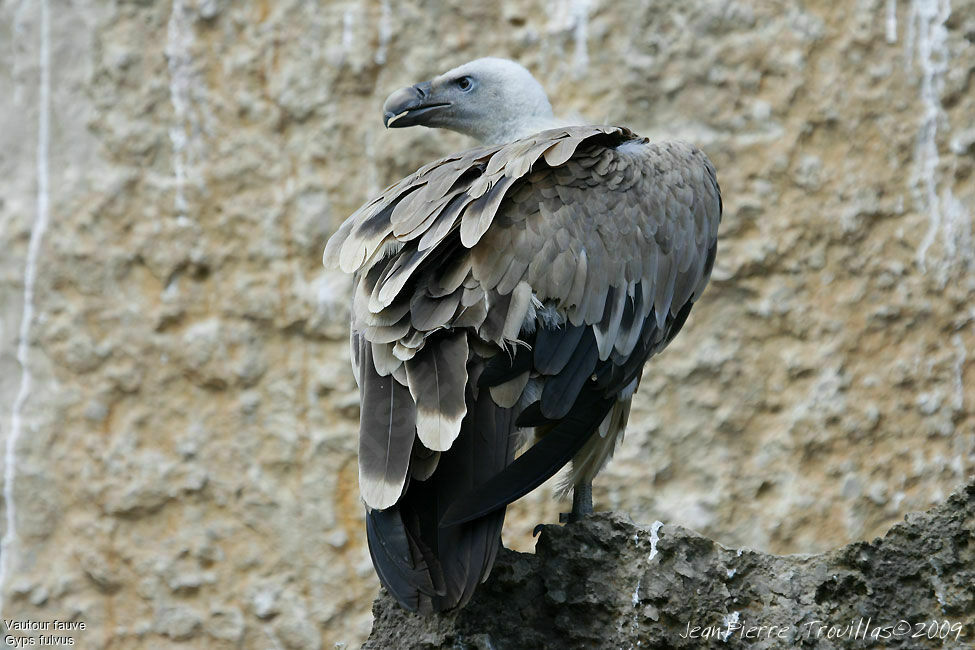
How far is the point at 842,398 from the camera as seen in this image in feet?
16.9

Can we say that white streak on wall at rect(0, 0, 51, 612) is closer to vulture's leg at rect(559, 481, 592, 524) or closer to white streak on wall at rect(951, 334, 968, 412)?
vulture's leg at rect(559, 481, 592, 524)

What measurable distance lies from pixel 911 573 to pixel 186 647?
12.3 ft

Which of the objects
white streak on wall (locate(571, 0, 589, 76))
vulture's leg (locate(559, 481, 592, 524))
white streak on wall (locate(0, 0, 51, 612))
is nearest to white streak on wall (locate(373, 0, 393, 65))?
white streak on wall (locate(571, 0, 589, 76))

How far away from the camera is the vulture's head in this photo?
381cm

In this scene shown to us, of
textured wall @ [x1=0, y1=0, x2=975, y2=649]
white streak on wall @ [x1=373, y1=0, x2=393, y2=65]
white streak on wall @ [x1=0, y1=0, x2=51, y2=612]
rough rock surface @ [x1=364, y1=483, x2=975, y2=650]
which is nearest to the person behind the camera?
rough rock surface @ [x1=364, y1=483, x2=975, y2=650]

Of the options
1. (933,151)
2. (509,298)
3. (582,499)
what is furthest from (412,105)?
(933,151)

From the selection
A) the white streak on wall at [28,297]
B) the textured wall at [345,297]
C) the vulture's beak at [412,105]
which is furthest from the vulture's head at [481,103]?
the white streak on wall at [28,297]

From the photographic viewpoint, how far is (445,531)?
2.46 meters

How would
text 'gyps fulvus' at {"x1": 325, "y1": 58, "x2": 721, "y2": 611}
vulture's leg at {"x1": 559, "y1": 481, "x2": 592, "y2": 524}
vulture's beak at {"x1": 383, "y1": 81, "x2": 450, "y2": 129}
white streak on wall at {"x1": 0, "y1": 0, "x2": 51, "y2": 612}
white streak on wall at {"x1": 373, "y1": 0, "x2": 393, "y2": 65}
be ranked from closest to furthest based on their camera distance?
text 'gyps fulvus' at {"x1": 325, "y1": 58, "x2": 721, "y2": 611}
vulture's leg at {"x1": 559, "y1": 481, "x2": 592, "y2": 524}
vulture's beak at {"x1": 383, "y1": 81, "x2": 450, "y2": 129}
white streak on wall at {"x1": 373, "y1": 0, "x2": 393, "y2": 65}
white streak on wall at {"x1": 0, "y1": 0, "x2": 51, "y2": 612}

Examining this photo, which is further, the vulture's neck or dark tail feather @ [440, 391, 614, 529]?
the vulture's neck

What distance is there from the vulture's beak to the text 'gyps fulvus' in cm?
67

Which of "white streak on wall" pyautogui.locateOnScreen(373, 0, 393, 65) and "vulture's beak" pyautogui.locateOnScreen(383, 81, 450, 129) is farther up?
"white streak on wall" pyautogui.locateOnScreen(373, 0, 393, 65)

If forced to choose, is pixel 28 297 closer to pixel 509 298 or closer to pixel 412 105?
pixel 412 105

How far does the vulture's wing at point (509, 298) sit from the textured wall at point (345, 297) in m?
2.00
